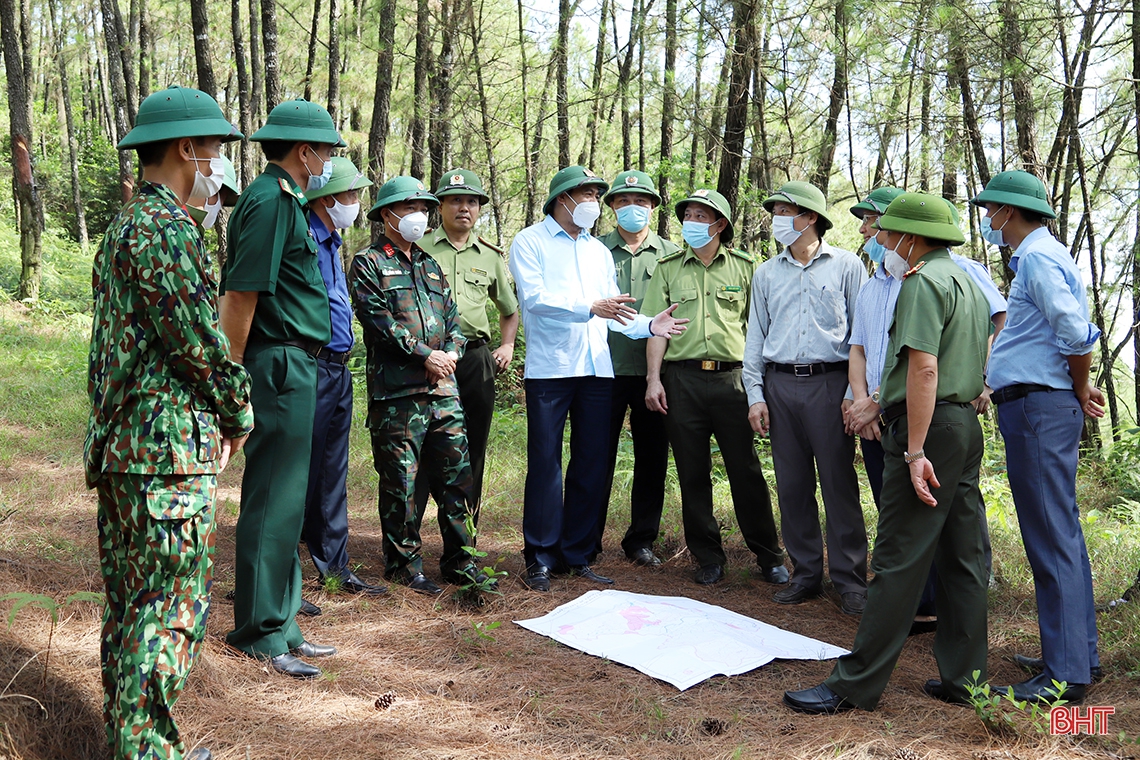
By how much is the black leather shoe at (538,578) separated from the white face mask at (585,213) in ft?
7.05

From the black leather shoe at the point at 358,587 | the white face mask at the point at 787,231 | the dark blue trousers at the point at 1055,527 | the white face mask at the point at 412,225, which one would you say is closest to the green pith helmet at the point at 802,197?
the white face mask at the point at 787,231

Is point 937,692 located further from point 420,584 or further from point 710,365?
point 420,584

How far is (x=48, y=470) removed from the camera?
6.72 m

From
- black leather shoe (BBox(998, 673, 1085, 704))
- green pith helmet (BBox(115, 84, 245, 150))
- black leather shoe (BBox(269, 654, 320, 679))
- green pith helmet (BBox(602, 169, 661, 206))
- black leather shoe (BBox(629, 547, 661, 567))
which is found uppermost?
green pith helmet (BBox(602, 169, 661, 206))

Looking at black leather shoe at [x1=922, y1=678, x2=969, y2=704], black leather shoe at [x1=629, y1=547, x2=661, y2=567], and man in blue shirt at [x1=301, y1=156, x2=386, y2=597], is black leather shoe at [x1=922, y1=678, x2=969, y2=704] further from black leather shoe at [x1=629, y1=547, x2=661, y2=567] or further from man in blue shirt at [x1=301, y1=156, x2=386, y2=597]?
man in blue shirt at [x1=301, y1=156, x2=386, y2=597]

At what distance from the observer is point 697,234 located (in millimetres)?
5336

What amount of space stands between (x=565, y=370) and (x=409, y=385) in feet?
3.30

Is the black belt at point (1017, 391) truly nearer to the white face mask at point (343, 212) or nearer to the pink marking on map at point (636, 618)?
the pink marking on map at point (636, 618)

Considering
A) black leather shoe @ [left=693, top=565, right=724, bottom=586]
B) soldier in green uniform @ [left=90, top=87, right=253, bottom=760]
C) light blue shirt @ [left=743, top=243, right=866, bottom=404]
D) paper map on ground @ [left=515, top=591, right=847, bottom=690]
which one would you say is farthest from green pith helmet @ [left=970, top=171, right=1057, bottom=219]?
soldier in green uniform @ [left=90, top=87, right=253, bottom=760]

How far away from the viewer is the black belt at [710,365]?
5234 millimetres

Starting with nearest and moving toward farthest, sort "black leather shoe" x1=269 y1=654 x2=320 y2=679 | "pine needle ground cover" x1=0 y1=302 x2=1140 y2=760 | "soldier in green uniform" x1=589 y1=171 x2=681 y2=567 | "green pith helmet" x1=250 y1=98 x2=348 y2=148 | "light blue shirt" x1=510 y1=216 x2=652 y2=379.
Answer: "pine needle ground cover" x1=0 y1=302 x2=1140 y2=760 → "black leather shoe" x1=269 y1=654 x2=320 y2=679 → "green pith helmet" x1=250 y1=98 x2=348 y2=148 → "light blue shirt" x1=510 y1=216 x2=652 y2=379 → "soldier in green uniform" x1=589 y1=171 x2=681 y2=567

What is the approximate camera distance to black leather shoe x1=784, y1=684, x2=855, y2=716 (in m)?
3.40

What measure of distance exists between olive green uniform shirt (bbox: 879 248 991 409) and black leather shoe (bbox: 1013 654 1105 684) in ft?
4.60

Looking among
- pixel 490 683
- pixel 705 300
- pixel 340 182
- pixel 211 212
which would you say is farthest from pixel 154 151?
pixel 705 300
